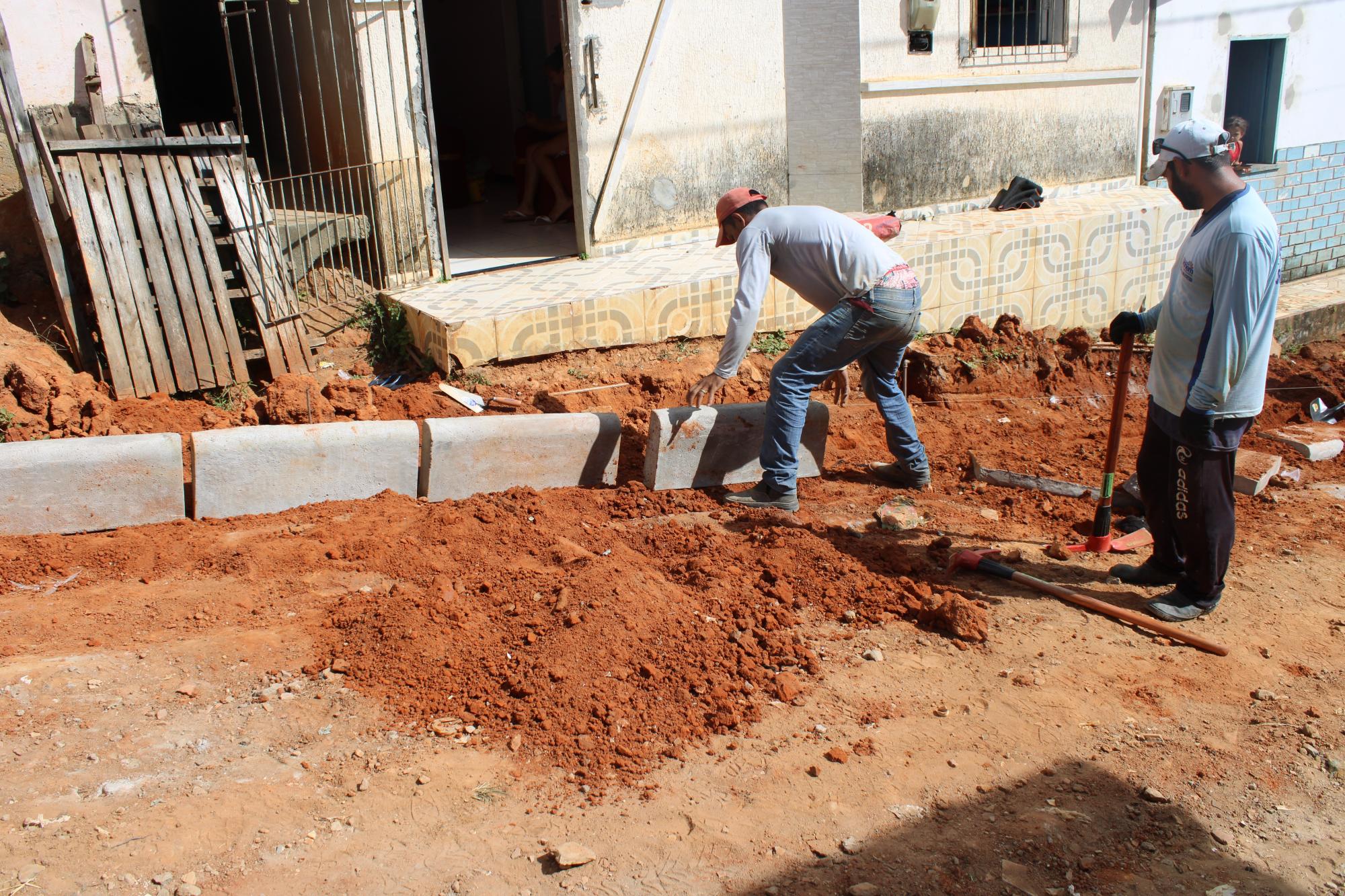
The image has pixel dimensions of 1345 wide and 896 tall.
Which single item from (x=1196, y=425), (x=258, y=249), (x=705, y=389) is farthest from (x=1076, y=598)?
(x=258, y=249)

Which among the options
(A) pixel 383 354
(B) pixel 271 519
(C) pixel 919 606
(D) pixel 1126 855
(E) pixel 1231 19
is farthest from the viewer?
(E) pixel 1231 19

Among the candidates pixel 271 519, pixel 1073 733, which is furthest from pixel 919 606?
pixel 271 519

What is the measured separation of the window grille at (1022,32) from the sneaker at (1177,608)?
264 inches

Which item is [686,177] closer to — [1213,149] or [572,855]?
[1213,149]

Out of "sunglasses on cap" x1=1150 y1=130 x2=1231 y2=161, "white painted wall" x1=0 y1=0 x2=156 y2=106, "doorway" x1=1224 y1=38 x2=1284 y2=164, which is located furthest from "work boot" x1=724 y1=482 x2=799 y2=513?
"doorway" x1=1224 y1=38 x2=1284 y2=164

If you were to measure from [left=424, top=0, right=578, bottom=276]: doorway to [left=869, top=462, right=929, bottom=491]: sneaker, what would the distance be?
3.43m

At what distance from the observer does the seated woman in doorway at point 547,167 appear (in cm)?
947

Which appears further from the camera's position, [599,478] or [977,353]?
[977,353]

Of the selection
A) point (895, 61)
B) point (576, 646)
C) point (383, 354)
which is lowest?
point (576, 646)

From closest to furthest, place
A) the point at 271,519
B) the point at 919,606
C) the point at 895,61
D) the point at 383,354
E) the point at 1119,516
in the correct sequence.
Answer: the point at 919,606 < the point at 271,519 < the point at 1119,516 < the point at 383,354 < the point at 895,61

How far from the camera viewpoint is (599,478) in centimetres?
551

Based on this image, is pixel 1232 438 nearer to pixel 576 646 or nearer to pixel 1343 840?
pixel 1343 840

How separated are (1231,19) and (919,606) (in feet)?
31.0

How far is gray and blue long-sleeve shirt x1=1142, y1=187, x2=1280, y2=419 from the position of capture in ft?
12.1
